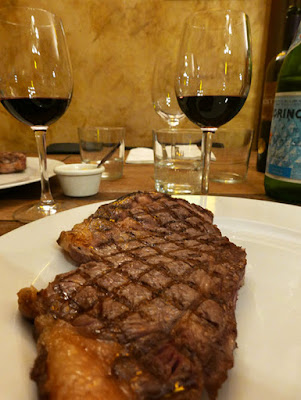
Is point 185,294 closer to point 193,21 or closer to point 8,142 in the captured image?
point 193,21

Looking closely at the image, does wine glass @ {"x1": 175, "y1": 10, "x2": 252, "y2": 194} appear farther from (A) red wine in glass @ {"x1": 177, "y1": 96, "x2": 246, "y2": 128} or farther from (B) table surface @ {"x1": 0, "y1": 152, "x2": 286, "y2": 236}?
(B) table surface @ {"x1": 0, "y1": 152, "x2": 286, "y2": 236}

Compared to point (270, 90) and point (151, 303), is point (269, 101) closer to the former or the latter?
point (270, 90)

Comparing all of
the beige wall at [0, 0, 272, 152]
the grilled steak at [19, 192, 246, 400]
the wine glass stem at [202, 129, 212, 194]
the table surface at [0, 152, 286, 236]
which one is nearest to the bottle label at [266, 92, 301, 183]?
the table surface at [0, 152, 286, 236]

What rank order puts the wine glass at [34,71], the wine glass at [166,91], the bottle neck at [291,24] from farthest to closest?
the wine glass at [166,91] < the bottle neck at [291,24] < the wine glass at [34,71]

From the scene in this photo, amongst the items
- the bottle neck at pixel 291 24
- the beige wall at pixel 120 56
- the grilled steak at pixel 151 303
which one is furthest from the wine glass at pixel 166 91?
the grilled steak at pixel 151 303

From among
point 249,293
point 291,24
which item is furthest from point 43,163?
point 291,24

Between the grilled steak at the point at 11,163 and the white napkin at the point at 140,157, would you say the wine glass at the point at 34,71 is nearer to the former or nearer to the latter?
the grilled steak at the point at 11,163
